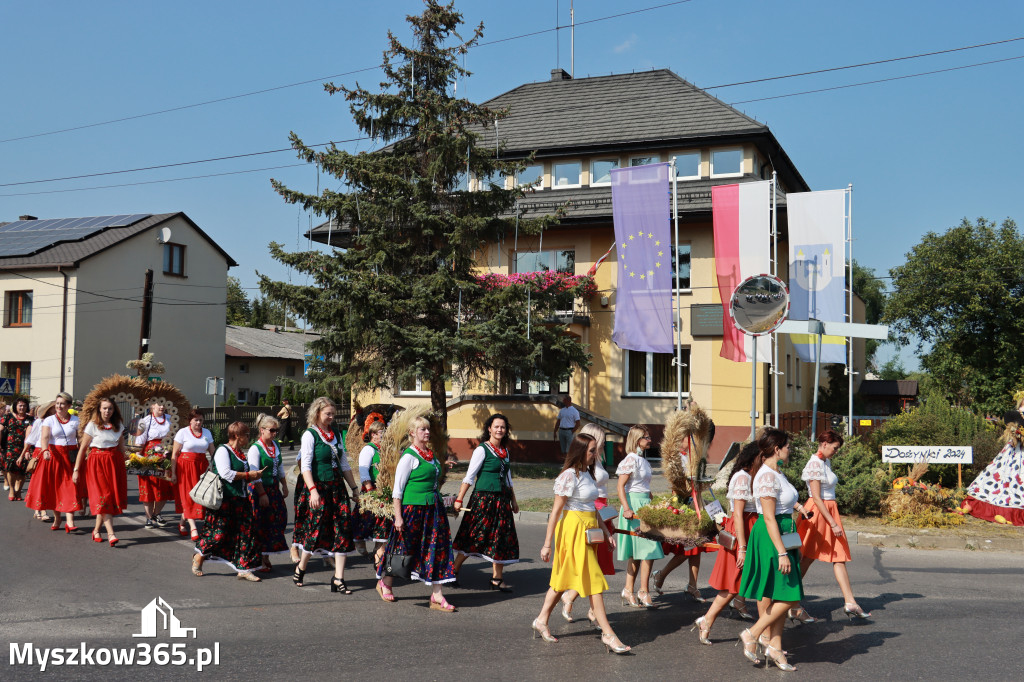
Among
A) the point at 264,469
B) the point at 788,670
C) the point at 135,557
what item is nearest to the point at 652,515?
the point at 788,670

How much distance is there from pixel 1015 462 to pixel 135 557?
12.6 m

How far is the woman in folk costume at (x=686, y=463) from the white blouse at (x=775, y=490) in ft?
4.84

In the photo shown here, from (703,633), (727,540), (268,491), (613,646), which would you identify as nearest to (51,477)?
(268,491)

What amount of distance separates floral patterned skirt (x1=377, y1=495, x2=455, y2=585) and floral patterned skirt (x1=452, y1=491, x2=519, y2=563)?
0.75 m

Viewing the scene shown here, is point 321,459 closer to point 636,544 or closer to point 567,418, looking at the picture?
point 636,544

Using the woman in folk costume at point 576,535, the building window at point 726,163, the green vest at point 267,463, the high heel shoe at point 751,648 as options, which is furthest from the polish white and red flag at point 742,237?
the high heel shoe at point 751,648

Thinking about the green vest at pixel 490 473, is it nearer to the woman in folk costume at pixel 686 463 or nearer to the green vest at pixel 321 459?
the green vest at pixel 321 459

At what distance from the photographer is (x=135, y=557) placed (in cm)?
1019

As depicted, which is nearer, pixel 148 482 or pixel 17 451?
pixel 148 482

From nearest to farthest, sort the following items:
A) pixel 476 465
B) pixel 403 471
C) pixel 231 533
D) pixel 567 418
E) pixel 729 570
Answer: pixel 729 570
pixel 403 471
pixel 476 465
pixel 231 533
pixel 567 418

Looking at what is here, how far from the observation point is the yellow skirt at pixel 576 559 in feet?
21.6

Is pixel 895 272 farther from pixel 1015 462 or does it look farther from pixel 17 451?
pixel 17 451

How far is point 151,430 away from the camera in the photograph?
12.3 metres

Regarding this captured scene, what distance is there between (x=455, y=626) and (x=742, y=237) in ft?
49.1
